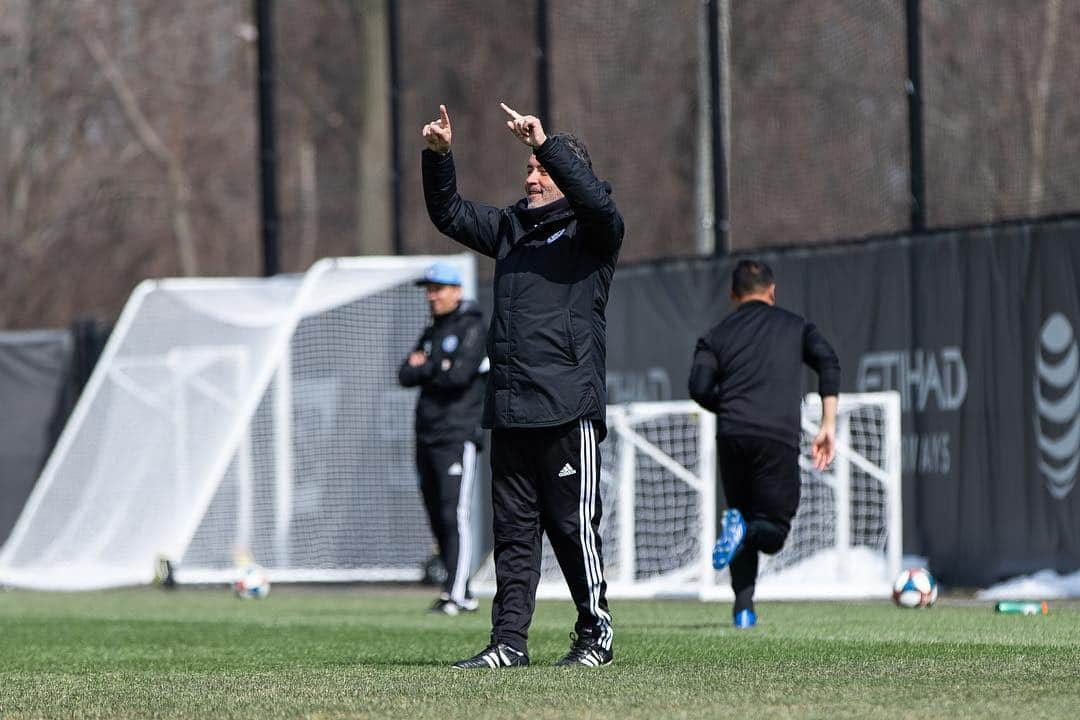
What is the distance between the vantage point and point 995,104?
51.6 feet

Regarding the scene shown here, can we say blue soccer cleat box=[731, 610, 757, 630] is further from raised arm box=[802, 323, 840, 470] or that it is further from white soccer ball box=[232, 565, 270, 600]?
white soccer ball box=[232, 565, 270, 600]

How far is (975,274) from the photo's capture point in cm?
1324

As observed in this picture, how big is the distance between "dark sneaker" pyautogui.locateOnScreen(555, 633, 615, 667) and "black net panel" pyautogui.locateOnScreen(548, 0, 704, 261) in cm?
980

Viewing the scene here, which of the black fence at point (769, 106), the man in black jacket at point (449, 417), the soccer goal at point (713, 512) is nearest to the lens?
the man in black jacket at point (449, 417)

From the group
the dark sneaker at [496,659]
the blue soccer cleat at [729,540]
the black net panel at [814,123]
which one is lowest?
the dark sneaker at [496,659]

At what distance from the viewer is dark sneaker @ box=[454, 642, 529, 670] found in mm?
7336

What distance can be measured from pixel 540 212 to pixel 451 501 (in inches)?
191


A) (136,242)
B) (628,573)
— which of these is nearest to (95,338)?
(628,573)

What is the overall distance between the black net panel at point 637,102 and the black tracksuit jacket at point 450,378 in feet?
16.4

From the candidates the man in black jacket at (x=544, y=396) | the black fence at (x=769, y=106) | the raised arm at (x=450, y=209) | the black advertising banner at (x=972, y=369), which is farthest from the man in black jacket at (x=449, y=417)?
the man in black jacket at (x=544, y=396)

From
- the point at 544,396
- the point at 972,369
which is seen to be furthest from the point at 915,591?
the point at 544,396

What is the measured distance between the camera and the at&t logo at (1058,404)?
12.5 m

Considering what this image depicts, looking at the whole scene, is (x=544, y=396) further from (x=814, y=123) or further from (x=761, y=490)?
(x=814, y=123)

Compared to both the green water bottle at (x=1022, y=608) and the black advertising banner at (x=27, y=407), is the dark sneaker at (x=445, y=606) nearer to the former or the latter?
the green water bottle at (x=1022, y=608)
